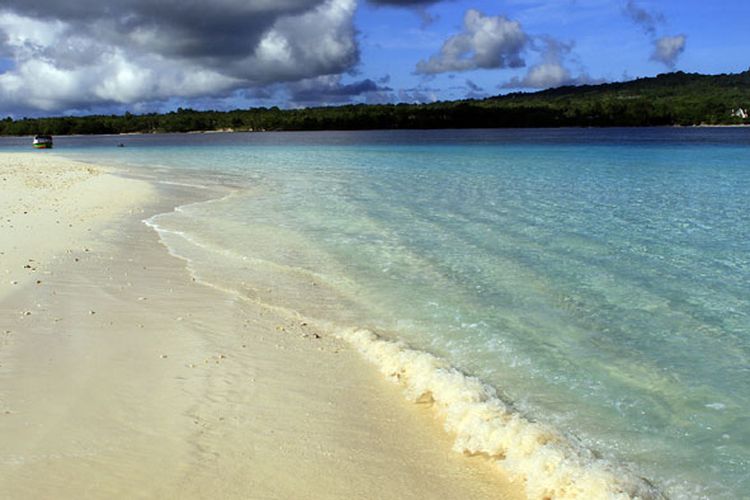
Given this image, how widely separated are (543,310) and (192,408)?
16.3 feet

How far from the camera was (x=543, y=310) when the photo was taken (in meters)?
8.32

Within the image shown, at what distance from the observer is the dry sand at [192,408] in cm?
420

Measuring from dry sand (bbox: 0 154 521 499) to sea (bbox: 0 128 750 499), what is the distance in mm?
512

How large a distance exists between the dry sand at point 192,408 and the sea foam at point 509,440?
0.19 meters

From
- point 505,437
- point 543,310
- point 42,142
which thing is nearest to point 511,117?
point 42,142

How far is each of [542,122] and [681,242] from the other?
6397 inches

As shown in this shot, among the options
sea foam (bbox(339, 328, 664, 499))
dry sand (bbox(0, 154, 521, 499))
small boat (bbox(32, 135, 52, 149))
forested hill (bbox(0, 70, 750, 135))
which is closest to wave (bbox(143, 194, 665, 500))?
sea foam (bbox(339, 328, 664, 499))

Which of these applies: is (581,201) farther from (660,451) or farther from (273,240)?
(660,451)

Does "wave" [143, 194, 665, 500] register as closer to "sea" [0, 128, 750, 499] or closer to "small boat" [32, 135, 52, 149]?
"sea" [0, 128, 750, 499]

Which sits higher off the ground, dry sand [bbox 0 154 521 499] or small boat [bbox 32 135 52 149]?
small boat [bbox 32 135 52 149]

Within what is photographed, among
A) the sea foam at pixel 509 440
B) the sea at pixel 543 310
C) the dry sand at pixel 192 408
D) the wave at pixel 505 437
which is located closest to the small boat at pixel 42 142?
the sea at pixel 543 310

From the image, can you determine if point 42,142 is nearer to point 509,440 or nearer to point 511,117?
point 509,440

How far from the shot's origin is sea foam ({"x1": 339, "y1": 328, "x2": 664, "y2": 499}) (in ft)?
13.8

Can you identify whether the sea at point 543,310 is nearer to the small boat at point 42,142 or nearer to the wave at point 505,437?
the wave at point 505,437
